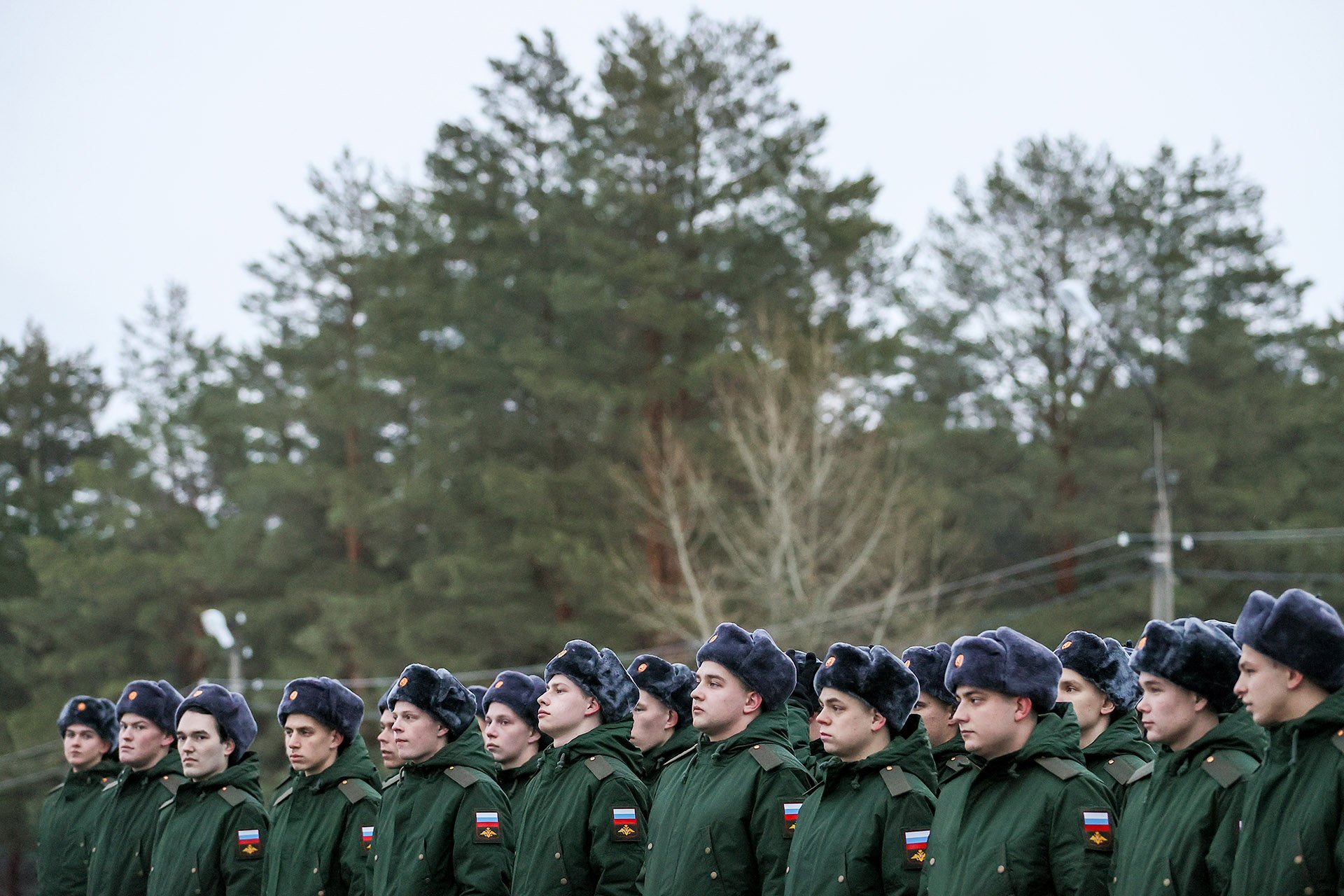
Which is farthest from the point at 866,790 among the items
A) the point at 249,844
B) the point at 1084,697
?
the point at 249,844

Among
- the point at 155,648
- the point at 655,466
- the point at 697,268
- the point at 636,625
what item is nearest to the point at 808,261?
the point at 697,268

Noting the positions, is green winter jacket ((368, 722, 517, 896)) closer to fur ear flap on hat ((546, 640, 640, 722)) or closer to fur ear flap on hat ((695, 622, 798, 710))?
fur ear flap on hat ((546, 640, 640, 722))

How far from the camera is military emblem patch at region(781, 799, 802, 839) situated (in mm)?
5918

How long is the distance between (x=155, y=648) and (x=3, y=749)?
17.5 feet

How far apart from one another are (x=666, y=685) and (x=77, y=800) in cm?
450

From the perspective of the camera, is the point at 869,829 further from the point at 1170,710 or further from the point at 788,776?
the point at 1170,710

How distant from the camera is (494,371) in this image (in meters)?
32.4

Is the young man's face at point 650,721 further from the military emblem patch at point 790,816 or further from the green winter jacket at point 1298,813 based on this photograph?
the green winter jacket at point 1298,813

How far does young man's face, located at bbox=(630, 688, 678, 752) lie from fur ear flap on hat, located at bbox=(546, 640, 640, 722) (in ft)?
0.93

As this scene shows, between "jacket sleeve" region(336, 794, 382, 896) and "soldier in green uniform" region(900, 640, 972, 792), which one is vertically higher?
"soldier in green uniform" region(900, 640, 972, 792)

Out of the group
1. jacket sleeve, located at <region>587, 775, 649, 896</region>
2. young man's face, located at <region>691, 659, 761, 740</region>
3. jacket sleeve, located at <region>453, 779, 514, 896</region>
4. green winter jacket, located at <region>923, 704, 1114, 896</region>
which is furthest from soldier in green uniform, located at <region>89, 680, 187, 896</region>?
green winter jacket, located at <region>923, 704, 1114, 896</region>

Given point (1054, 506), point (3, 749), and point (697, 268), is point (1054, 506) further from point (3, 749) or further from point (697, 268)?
point (3, 749)

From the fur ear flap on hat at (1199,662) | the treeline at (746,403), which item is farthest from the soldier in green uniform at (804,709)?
the treeline at (746,403)

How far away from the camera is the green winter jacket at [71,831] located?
372 inches
